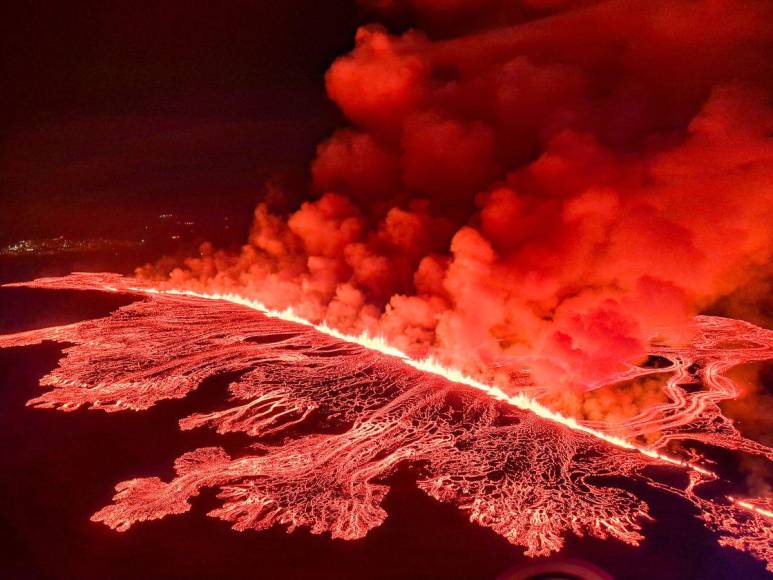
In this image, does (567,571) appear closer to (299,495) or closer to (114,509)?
(299,495)

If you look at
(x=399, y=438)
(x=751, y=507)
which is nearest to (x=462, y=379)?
(x=399, y=438)

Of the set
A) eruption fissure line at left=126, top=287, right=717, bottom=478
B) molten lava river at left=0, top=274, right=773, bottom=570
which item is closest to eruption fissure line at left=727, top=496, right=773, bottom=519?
molten lava river at left=0, top=274, right=773, bottom=570

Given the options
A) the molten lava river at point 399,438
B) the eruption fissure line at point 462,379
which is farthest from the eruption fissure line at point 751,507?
the eruption fissure line at point 462,379

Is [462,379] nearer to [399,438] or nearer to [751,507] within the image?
[399,438]

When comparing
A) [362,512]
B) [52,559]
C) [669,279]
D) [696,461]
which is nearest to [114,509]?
[52,559]

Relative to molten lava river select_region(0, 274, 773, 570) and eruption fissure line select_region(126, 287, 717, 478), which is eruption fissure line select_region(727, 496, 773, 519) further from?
eruption fissure line select_region(126, 287, 717, 478)

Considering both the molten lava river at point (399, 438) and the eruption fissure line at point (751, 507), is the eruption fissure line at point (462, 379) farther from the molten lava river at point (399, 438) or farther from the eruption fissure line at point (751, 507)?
the eruption fissure line at point (751, 507)

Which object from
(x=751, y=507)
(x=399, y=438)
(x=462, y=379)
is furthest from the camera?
(x=462, y=379)
